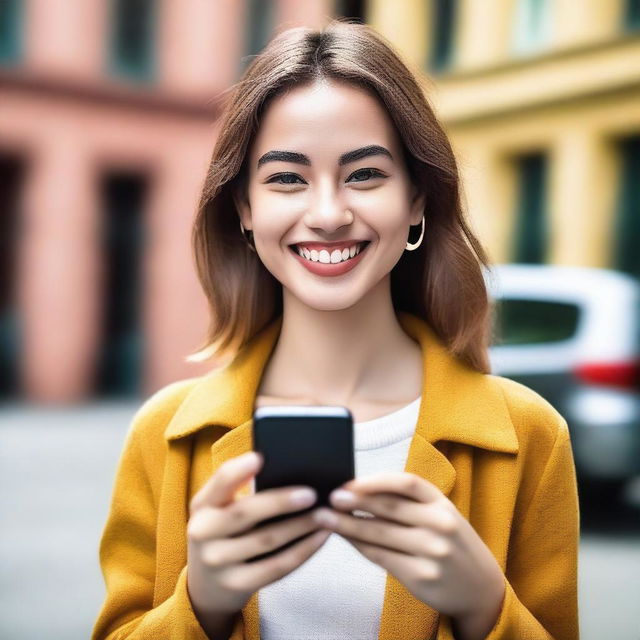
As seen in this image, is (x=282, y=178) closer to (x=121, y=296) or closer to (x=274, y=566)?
(x=274, y=566)

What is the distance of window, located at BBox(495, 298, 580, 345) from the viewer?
19.8ft

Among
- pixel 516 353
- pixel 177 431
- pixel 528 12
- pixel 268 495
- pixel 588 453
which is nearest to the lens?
pixel 268 495

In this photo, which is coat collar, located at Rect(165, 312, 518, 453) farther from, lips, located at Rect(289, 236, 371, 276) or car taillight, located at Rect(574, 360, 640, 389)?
car taillight, located at Rect(574, 360, 640, 389)

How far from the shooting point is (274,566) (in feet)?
4.32

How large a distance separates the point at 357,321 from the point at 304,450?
1.76ft

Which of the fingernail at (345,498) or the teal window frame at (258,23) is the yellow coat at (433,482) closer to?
the fingernail at (345,498)

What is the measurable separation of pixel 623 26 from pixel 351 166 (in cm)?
1116

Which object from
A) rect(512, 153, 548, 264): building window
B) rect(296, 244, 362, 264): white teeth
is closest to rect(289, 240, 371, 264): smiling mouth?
rect(296, 244, 362, 264): white teeth

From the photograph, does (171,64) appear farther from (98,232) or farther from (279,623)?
(279,623)

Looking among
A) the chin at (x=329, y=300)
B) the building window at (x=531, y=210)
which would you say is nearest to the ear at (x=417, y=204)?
the chin at (x=329, y=300)

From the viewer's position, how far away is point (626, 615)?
4.62 metres

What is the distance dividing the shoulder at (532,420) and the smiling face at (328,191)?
1.12 ft

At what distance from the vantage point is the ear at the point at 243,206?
5.88 feet

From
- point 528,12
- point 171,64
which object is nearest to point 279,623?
point 528,12
